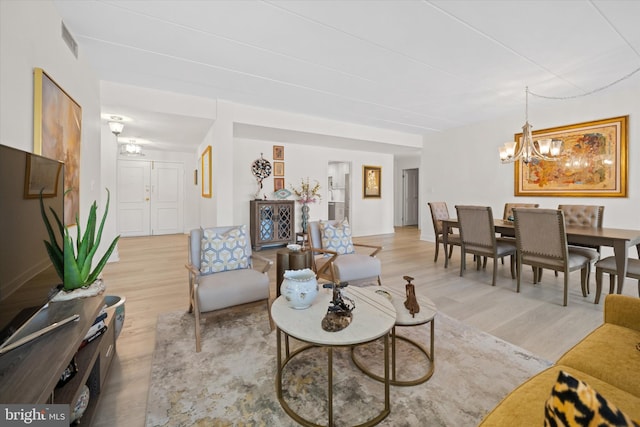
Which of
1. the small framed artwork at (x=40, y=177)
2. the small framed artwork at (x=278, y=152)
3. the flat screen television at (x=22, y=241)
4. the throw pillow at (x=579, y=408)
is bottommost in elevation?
the throw pillow at (x=579, y=408)

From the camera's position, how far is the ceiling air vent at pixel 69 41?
7.89ft

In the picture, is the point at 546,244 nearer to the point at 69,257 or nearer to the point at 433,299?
the point at 433,299

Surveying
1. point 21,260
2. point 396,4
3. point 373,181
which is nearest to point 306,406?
point 21,260

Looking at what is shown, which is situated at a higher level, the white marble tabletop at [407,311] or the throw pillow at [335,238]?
the throw pillow at [335,238]

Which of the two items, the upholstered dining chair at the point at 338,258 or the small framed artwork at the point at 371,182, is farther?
the small framed artwork at the point at 371,182

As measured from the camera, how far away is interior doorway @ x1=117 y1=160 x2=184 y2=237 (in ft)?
23.3

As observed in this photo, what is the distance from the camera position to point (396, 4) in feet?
7.17

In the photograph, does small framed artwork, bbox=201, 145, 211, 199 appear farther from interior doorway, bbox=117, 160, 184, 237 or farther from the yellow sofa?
the yellow sofa

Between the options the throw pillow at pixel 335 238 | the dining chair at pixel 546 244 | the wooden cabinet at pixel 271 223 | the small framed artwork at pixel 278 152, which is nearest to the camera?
the dining chair at pixel 546 244

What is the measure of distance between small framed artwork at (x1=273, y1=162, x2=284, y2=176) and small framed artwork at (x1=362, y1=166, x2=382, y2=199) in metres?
2.36

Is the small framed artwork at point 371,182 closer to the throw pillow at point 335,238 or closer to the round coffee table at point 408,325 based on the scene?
the throw pillow at point 335,238

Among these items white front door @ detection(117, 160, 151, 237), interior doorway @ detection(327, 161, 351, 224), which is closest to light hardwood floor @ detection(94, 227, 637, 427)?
white front door @ detection(117, 160, 151, 237)

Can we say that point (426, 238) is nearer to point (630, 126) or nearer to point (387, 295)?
point (630, 126)

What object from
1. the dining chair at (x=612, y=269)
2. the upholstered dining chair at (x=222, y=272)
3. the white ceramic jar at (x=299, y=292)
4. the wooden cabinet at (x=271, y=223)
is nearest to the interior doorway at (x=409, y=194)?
the wooden cabinet at (x=271, y=223)
